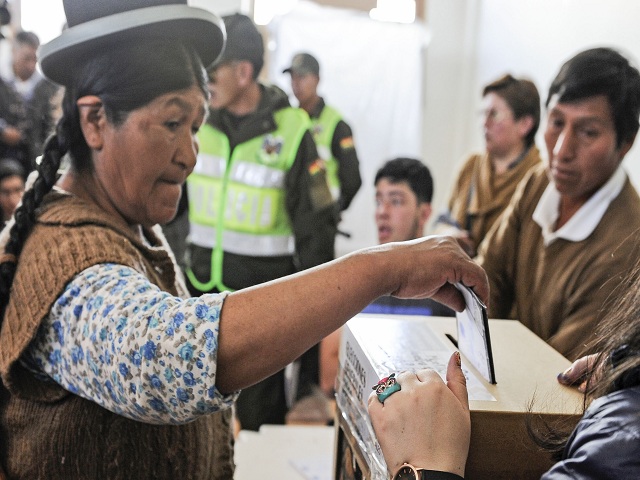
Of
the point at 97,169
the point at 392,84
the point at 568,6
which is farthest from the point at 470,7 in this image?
the point at 97,169

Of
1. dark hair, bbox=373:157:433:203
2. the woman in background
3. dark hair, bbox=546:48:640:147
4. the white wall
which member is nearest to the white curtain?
the white wall

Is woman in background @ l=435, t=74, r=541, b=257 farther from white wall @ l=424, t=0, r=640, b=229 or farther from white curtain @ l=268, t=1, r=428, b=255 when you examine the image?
white curtain @ l=268, t=1, r=428, b=255

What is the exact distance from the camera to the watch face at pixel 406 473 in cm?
Answer: 71

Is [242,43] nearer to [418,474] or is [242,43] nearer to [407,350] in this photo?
[407,350]

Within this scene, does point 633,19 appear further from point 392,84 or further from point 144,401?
point 144,401

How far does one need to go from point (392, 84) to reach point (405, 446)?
15.4 feet

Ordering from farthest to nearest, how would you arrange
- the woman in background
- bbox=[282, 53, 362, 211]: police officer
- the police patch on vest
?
1. bbox=[282, 53, 362, 211]: police officer
2. the woman in background
3. the police patch on vest

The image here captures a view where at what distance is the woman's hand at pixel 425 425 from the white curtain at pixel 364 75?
14.3 feet

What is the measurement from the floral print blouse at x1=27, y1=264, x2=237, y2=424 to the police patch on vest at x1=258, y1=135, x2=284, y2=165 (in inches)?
67.2

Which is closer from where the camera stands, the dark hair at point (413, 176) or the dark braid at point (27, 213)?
the dark braid at point (27, 213)

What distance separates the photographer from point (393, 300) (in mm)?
1983

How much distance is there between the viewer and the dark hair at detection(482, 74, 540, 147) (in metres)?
2.95

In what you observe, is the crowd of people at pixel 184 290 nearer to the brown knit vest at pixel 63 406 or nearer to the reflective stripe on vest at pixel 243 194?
the brown knit vest at pixel 63 406

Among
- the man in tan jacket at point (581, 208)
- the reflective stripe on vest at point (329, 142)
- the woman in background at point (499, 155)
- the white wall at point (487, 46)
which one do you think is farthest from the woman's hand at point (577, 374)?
the reflective stripe on vest at point (329, 142)
